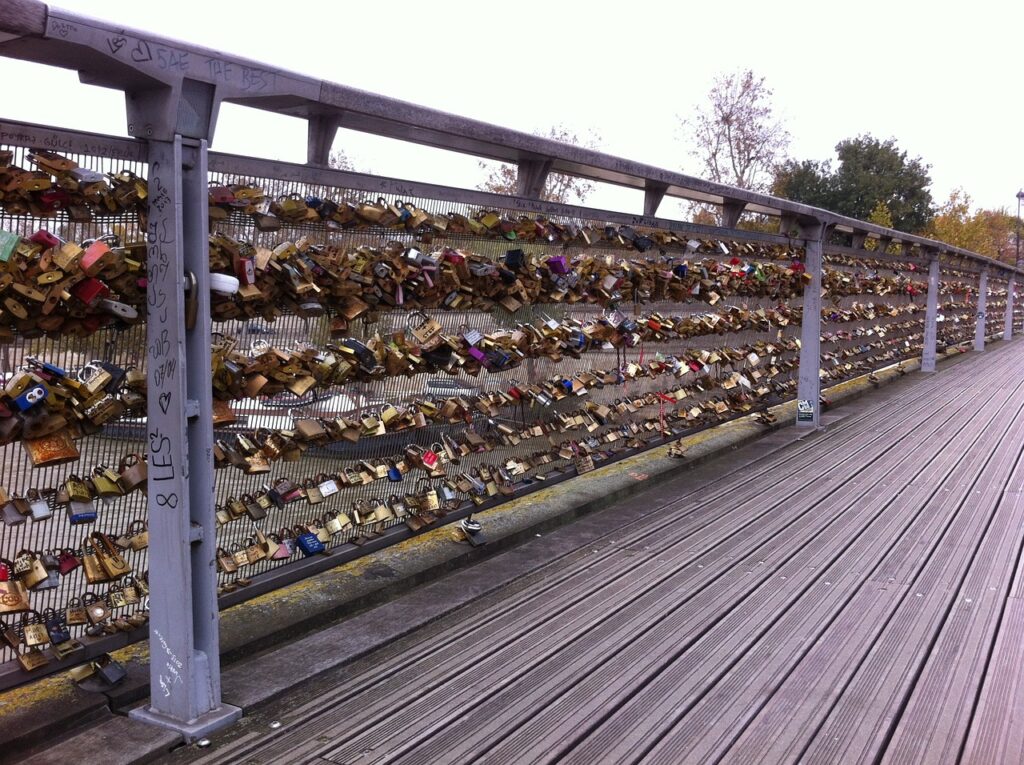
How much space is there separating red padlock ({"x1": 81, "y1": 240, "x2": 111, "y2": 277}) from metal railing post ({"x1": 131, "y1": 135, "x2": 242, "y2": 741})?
0.51 feet

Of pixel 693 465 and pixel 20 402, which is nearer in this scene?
pixel 20 402

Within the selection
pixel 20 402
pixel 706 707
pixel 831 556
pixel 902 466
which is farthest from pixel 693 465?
pixel 20 402

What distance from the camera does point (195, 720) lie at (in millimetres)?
3293

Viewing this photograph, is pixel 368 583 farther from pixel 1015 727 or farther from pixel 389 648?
pixel 1015 727

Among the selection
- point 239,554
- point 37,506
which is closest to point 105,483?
point 37,506

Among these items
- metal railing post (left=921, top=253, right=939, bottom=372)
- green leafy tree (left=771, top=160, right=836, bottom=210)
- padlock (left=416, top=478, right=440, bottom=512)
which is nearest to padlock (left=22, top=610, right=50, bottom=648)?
padlock (left=416, top=478, right=440, bottom=512)

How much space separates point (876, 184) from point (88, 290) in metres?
46.5

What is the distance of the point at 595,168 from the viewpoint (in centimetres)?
615

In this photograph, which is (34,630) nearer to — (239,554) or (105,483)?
(105,483)

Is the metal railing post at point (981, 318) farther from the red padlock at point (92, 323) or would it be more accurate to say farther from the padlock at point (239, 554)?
the red padlock at point (92, 323)

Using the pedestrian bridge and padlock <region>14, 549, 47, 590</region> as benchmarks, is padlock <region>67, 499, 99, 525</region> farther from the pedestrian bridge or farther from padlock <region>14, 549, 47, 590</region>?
the pedestrian bridge

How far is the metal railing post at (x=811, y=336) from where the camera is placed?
9.91m

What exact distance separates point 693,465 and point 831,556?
2642 millimetres

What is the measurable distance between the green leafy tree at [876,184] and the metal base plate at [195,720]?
147ft
